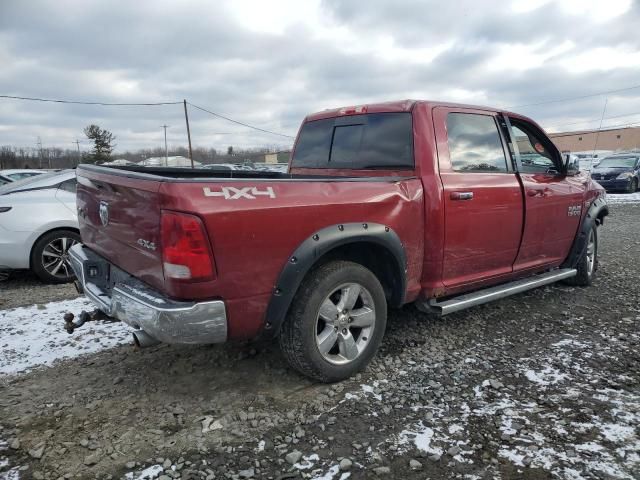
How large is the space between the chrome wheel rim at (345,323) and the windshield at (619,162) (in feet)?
66.6

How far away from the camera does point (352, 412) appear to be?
2.76 metres

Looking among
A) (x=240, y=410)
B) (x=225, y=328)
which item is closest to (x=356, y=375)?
(x=240, y=410)

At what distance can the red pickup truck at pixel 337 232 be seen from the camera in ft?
7.89

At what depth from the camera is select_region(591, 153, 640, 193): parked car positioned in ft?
60.8

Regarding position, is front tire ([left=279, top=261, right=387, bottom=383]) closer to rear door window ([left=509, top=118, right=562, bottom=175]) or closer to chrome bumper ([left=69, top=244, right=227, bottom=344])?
chrome bumper ([left=69, top=244, right=227, bottom=344])

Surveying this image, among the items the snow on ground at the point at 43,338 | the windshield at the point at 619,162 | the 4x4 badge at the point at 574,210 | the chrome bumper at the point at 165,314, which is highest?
the windshield at the point at 619,162

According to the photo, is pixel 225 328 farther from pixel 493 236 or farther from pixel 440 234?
pixel 493 236

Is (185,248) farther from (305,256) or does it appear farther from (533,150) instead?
(533,150)

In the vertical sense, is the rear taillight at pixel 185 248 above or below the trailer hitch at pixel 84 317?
above

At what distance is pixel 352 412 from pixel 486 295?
1.65 metres

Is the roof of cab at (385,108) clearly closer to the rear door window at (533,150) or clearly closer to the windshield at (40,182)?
the rear door window at (533,150)

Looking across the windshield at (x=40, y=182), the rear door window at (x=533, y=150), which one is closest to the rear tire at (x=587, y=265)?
the rear door window at (x=533, y=150)

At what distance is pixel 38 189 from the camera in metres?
5.66

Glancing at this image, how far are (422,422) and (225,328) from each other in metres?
1.27
